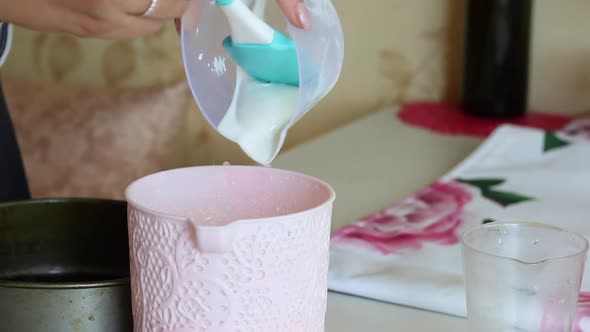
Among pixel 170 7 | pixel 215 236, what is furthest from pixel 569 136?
pixel 215 236

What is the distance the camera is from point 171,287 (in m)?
0.43

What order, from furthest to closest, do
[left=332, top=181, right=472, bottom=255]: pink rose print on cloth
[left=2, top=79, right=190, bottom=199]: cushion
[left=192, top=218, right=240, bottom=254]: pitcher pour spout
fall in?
[left=2, top=79, right=190, bottom=199]: cushion, [left=332, top=181, right=472, bottom=255]: pink rose print on cloth, [left=192, top=218, right=240, bottom=254]: pitcher pour spout

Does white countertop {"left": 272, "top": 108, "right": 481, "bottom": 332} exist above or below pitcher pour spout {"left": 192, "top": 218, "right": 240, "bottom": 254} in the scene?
below

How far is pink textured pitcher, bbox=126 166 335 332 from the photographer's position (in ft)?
1.37

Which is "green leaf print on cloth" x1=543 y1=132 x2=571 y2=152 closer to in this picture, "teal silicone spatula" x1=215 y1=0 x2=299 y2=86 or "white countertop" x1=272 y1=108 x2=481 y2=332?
"white countertop" x1=272 y1=108 x2=481 y2=332

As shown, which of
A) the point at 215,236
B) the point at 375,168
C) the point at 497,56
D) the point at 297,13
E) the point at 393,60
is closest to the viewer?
the point at 215,236

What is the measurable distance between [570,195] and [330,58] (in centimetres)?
42

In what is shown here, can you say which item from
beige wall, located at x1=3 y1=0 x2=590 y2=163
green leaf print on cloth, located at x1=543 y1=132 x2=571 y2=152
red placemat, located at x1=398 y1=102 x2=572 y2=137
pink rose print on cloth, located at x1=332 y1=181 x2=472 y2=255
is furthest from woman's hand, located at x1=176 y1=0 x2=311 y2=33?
beige wall, located at x1=3 y1=0 x2=590 y2=163

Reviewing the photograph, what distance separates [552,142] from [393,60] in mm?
422

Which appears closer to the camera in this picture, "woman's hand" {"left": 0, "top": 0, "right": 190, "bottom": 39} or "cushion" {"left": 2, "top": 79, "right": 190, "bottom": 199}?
"woman's hand" {"left": 0, "top": 0, "right": 190, "bottom": 39}

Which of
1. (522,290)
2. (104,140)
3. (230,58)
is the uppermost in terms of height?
(230,58)

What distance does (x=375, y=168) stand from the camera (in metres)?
1.01

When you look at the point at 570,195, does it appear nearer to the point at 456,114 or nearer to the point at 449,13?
the point at 456,114

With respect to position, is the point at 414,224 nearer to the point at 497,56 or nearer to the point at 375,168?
the point at 375,168
